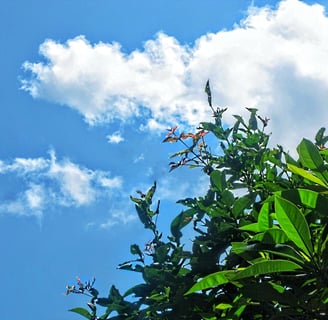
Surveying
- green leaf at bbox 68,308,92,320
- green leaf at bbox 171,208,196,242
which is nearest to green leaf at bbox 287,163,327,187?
green leaf at bbox 171,208,196,242

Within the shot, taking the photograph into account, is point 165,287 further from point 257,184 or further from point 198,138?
point 198,138

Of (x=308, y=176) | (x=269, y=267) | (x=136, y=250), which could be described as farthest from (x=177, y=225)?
(x=269, y=267)

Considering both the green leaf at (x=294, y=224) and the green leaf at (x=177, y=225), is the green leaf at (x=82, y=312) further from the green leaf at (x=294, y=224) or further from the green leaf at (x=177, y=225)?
the green leaf at (x=294, y=224)

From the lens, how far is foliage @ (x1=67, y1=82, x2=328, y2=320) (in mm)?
2027

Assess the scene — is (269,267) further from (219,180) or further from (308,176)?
(219,180)

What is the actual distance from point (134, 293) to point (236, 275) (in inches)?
35.6

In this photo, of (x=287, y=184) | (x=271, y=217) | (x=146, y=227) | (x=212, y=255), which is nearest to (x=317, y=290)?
(x=271, y=217)

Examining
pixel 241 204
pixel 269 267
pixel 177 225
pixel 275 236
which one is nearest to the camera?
pixel 269 267

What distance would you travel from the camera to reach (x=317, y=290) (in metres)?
2.20

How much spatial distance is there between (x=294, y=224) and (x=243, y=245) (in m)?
0.33

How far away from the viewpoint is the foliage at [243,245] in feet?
6.65

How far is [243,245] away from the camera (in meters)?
2.21

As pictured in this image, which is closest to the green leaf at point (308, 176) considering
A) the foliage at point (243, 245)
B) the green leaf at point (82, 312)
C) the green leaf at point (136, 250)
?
the foliage at point (243, 245)

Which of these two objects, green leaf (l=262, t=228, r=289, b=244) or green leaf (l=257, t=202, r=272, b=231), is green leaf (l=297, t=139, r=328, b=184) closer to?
green leaf (l=257, t=202, r=272, b=231)
